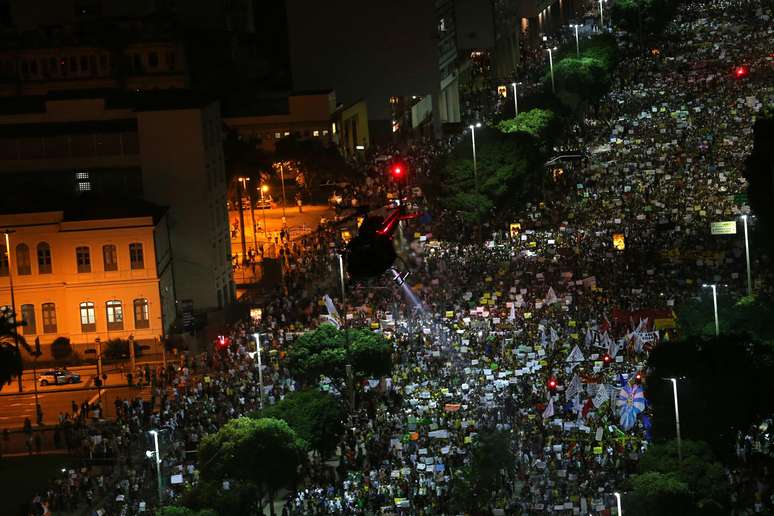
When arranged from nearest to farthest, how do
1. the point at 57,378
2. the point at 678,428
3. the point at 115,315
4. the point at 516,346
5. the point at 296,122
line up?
the point at 678,428 → the point at 516,346 → the point at 57,378 → the point at 115,315 → the point at 296,122

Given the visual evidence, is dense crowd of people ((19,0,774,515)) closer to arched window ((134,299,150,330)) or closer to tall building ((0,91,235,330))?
tall building ((0,91,235,330))

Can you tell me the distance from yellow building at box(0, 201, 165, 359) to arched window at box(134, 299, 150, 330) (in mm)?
19

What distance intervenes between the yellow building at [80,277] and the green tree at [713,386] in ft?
116

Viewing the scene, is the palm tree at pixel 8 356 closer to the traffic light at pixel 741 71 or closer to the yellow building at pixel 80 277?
the yellow building at pixel 80 277

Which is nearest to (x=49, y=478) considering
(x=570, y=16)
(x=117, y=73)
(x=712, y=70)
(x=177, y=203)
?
(x=177, y=203)

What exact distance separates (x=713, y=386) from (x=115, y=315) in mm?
39533

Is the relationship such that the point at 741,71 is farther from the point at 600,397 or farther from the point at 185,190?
the point at 600,397

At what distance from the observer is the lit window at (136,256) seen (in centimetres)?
10362

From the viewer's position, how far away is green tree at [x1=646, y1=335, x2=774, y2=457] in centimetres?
7000

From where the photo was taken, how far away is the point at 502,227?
112m

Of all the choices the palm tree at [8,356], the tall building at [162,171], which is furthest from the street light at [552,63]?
the palm tree at [8,356]

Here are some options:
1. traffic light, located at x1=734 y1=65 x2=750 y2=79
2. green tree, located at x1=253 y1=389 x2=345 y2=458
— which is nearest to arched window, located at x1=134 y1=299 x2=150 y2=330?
green tree, located at x1=253 y1=389 x2=345 y2=458

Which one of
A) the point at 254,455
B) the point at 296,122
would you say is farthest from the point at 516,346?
the point at 296,122

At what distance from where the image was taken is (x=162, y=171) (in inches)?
4284
